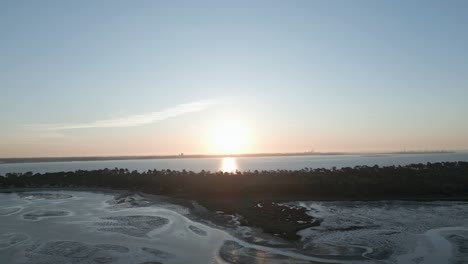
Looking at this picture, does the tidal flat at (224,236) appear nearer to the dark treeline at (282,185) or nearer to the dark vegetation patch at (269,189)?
the dark vegetation patch at (269,189)

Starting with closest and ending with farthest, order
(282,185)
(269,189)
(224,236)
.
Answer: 1. (224,236)
2. (269,189)
3. (282,185)

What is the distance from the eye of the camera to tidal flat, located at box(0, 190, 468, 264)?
15062 mm

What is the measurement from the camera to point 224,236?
61.4 ft

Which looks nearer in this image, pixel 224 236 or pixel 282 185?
pixel 224 236

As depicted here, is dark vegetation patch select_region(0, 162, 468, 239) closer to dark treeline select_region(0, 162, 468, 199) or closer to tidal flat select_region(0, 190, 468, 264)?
dark treeline select_region(0, 162, 468, 199)

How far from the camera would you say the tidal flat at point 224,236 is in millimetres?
15062

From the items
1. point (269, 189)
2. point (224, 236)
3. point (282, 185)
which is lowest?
point (224, 236)

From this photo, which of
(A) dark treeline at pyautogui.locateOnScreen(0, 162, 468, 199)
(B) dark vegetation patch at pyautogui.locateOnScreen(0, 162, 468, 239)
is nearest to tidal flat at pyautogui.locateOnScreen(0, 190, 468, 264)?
(B) dark vegetation patch at pyautogui.locateOnScreen(0, 162, 468, 239)

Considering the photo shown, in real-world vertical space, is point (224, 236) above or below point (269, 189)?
below

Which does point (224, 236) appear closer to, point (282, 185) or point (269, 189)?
point (269, 189)

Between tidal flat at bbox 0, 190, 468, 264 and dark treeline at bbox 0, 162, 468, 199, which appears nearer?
tidal flat at bbox 0, 190, 468, 264

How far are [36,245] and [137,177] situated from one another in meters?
31.2

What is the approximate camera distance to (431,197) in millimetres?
32031

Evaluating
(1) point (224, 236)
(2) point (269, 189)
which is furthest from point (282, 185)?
(1) point (224, 236)
